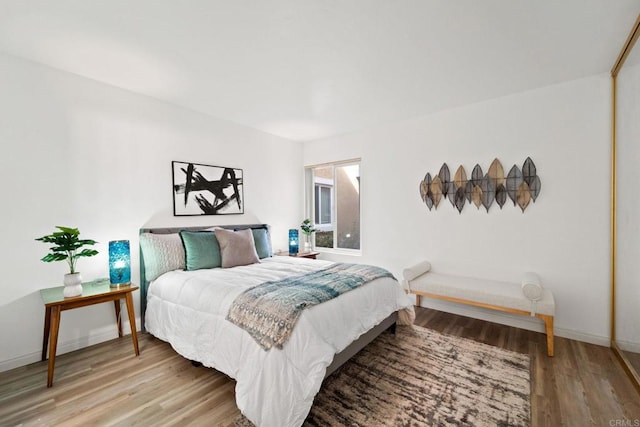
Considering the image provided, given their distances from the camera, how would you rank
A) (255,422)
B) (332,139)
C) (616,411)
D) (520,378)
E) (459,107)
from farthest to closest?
(332,139) < (459,107) < (520,378) < (616,411) < (255,422)

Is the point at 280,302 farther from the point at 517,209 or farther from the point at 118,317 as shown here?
the point at 517,209

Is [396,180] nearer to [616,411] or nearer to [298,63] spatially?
[298,63]

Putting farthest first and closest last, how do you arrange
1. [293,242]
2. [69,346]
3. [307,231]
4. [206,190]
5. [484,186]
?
[307,231], [293,242], [206,190], [484,186], [69,346]

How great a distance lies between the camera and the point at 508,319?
3266 millimetres

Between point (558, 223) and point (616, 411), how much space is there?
1719mm

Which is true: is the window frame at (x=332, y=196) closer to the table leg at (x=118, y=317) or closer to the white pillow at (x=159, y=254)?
the white pillow at (x=159, y=254)

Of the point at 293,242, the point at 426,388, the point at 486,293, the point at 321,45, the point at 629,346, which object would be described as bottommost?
the point at 426,388

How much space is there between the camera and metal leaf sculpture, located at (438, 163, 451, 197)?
11.9 ft

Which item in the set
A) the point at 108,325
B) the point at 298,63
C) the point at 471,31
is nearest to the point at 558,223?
the point at 471,31

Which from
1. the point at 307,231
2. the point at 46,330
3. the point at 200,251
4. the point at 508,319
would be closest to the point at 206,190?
the point at 200,251

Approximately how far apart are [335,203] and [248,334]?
3.42 meters

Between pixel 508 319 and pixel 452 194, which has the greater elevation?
pixel 452 194

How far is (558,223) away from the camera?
2.93 m

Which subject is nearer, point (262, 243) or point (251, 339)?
point (251, 339)
